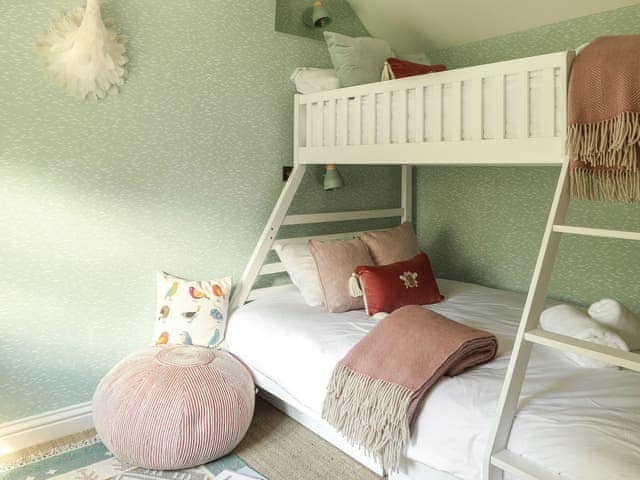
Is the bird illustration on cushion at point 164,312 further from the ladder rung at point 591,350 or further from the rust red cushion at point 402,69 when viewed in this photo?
the ladder rung at point 591,350

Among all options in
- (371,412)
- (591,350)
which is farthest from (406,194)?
(591,350)

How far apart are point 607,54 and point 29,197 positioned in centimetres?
226

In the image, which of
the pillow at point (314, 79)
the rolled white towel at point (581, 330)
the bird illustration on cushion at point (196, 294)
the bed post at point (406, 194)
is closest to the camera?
the rolled white towel at point (581, 330)

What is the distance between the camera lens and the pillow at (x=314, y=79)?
284 centimetres

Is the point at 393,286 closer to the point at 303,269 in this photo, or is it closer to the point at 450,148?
the point at 303,269

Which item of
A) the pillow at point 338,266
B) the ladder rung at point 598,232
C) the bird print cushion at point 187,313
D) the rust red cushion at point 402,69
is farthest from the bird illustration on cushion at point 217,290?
the ladder rung at point 598,232

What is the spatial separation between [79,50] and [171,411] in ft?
5.14

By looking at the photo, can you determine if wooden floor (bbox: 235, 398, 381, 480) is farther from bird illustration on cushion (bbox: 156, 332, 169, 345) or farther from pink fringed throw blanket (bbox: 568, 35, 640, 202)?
pink fringed throw blanket (bbox: 568, 35, 640, 202)

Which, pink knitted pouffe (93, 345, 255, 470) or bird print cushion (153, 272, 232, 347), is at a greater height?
bird print cushion (153, 272, 232, 347)

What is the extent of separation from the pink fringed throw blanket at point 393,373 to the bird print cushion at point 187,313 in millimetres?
887

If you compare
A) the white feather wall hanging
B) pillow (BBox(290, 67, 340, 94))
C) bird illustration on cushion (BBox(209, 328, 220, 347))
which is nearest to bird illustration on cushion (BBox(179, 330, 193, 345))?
bird illustration on cushion (BBox(209, 328, 220, 347))

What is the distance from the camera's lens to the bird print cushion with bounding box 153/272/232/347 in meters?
2.58

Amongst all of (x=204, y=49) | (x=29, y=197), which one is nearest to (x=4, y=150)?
(x=29, y=197)

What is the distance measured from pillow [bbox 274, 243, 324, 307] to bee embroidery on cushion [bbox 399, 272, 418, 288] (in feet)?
1.38
